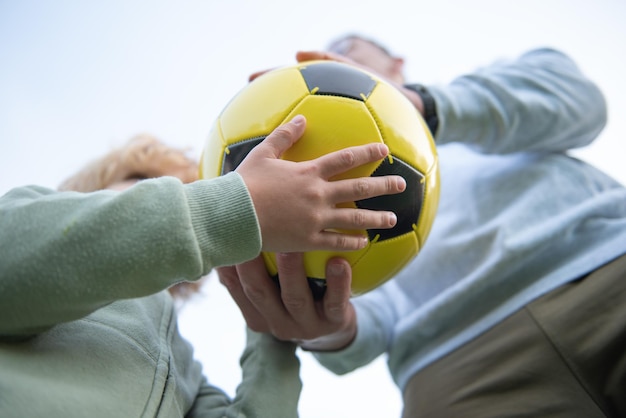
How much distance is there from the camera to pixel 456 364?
1.04m

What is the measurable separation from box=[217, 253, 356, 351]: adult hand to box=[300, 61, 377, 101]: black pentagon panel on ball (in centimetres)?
27

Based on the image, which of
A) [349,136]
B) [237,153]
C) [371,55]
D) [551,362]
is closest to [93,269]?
[237,153]

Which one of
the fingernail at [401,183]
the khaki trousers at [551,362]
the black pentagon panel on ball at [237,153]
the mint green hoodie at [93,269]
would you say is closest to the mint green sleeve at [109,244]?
the mint green hoodie at [93,269]

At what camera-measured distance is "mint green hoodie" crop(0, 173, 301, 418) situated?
1.71 feet

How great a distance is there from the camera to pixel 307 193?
60 centimetres

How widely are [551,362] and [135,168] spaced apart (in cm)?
133

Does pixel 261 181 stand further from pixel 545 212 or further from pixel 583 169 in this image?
pixel 583 169

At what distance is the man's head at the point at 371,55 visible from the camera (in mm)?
1646

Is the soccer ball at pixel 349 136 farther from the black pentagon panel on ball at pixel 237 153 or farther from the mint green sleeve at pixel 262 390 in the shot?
the mint green sleeve at pixel 262 390

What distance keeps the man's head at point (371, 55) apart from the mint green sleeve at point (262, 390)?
3.50 feet

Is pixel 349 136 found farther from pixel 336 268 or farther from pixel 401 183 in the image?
pixel 336 268

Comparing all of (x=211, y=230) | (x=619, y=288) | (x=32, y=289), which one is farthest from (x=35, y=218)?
(x=619, y=288)

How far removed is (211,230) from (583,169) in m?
1.08

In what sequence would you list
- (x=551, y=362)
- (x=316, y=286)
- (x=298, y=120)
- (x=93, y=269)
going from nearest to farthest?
(x=93, y=269) < (x=298, y=120) < (x=316, y=286) < (x=551, y=362)
